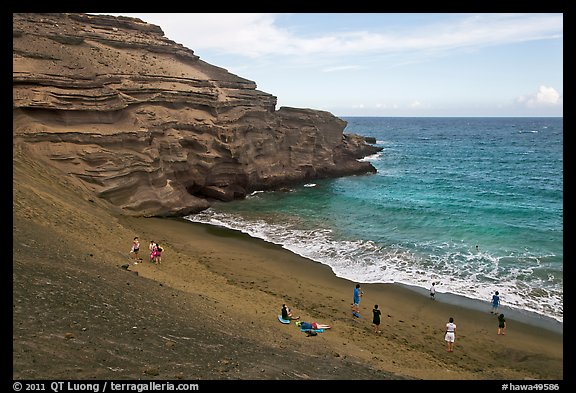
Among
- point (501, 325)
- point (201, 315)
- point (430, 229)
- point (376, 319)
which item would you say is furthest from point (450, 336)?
point (430, 229)

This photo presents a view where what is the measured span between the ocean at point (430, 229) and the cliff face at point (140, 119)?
3014 mm

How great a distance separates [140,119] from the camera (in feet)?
92.7

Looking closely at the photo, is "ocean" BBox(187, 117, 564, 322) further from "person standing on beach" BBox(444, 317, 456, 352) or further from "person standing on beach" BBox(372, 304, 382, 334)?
"person standing on beach" BBox(372, 304, 382, 334)

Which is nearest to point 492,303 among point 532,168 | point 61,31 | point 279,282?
point 279,282

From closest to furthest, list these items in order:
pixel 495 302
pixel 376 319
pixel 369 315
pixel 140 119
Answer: pixel 376 319
pixel 369 315
pixel 495 302
pixel 140 119

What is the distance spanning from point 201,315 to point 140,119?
65.4 ft

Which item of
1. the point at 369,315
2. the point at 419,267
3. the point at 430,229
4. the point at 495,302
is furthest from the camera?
the point at 430,229

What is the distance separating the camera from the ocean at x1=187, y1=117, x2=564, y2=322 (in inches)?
795

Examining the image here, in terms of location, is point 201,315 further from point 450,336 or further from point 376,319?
point 450,336

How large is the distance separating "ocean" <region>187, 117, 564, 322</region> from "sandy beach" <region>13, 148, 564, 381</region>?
7.17ft

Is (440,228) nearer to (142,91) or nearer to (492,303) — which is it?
(492,303)

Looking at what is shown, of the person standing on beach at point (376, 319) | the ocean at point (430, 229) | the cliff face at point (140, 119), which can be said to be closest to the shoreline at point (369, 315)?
the person standing on beach at point (376, 319)

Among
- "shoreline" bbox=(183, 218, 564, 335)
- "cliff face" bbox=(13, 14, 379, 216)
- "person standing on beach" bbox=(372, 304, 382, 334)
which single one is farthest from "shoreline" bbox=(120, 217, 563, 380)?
"cliff face" bbox=(13, 14, 379, 216)
